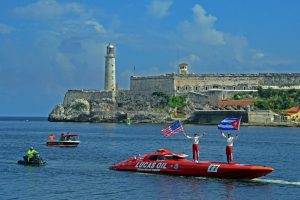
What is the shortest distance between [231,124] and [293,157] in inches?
620

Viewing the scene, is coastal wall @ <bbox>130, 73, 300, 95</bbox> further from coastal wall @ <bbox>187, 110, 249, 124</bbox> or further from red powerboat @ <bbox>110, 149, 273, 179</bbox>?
red powerboat @ <bbox>110, 149, 273, 179</bbox>

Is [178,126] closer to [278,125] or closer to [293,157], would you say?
[293,157]

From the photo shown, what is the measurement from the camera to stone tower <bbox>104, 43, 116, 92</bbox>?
14262 centimetres

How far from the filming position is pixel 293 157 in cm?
4878

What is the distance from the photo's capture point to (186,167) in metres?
33.5

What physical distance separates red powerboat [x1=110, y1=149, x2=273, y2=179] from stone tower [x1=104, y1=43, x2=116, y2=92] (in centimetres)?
10563

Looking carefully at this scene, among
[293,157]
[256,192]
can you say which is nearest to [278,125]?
[293,157]

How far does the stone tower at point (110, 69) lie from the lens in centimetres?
14262

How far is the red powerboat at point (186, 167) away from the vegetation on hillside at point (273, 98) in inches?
3658

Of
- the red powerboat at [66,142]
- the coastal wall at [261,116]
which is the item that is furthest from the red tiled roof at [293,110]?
the red powerboat at [66,142]

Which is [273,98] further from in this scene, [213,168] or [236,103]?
[213,168]

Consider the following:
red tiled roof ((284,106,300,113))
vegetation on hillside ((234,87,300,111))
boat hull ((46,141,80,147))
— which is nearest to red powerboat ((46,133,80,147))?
boat hull ((46,141,80,147))

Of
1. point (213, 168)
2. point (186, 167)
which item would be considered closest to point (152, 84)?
point (186, 167)

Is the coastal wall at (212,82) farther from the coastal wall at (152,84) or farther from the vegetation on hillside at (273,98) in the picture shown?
the vegetation on hillside at (273,98)
